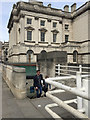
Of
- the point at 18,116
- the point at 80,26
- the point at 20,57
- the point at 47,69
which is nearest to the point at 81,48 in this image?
the point at 80,26

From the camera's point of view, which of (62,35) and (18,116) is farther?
(62,35)

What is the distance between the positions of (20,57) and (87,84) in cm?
2524

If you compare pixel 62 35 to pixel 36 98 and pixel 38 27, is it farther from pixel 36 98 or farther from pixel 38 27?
pixel 36 98

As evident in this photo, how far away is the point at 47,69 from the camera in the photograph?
9789 millimetres

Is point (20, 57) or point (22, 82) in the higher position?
point (20, 57)

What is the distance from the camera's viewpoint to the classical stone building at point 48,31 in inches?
1079

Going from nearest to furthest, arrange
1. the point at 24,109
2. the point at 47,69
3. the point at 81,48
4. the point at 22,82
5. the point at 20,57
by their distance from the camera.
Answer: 1. the point at 24,109
2. the point at 22,82
3. the point at 47,69
4. the point at 20,57
5. the point at 81,48

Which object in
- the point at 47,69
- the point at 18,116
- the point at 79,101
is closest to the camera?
the point at 79,101

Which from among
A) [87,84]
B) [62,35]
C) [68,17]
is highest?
[68,17]

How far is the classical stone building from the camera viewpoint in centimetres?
2741

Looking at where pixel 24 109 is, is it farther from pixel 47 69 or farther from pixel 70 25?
pixel 70 25

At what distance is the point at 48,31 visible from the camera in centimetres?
3052

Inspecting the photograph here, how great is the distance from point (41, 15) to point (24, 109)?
28.4 m

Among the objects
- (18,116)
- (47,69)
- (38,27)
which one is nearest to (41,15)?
(38,27)
